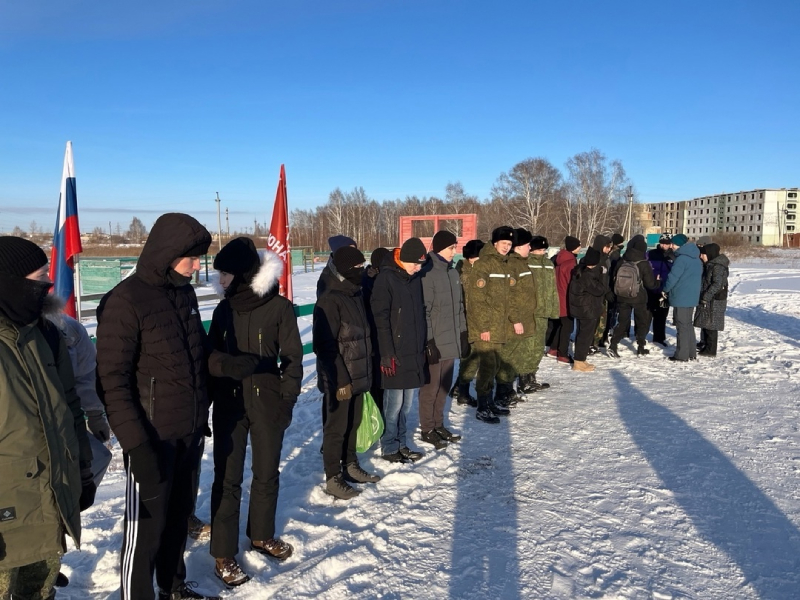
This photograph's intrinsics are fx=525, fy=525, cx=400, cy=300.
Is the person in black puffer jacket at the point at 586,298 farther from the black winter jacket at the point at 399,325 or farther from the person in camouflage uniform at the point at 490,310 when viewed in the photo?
the black winter jacket at the point at 399,325

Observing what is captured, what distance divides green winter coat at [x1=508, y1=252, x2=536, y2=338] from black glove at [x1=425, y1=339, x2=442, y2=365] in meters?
1.09

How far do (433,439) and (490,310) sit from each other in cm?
145

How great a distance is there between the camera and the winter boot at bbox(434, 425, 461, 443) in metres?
4.88

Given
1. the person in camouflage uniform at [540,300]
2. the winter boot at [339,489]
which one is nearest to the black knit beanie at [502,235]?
the person in camouflage uniform at [540,300]

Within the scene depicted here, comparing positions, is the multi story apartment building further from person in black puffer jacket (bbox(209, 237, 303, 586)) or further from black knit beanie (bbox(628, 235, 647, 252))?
person in black puffer jacket (bbox(209, 237, 303, 586))

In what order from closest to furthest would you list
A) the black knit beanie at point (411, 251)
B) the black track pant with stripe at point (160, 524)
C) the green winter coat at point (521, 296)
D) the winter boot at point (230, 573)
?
the black track pant with stripe at point (160, 524), the winter boot at point (230, 573), the black knit beanie at point (411, 251), the green winter coat at point (521, 296)

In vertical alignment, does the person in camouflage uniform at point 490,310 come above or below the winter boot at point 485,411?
above

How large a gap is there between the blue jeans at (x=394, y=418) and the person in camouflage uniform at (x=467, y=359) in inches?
54.2

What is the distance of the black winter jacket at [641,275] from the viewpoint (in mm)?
8406

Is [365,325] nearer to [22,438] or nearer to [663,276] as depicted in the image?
[22,438]

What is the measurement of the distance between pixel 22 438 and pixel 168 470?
701mm

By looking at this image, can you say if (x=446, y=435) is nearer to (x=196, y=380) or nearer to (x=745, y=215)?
(x=196, y=380)

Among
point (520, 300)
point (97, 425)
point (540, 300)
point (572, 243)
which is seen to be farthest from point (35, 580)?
point (572, 243)

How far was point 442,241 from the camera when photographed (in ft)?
17.4
